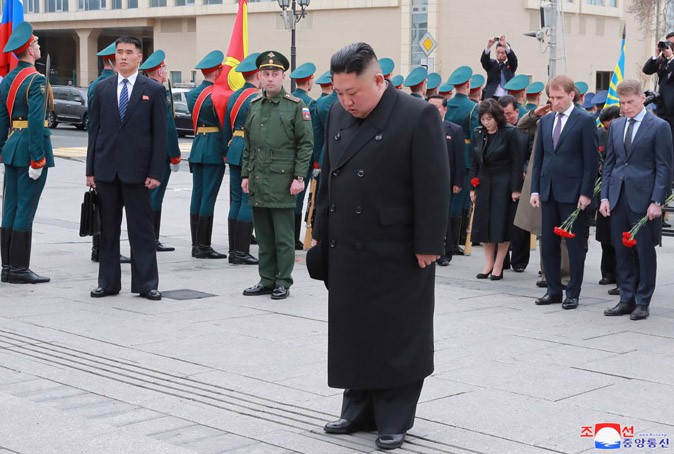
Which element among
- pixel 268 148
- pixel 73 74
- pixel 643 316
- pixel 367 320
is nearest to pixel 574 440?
pixel 367 320

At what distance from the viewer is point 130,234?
9602 mm

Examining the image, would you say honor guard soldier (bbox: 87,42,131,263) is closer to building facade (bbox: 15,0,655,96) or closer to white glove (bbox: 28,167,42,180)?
white glove (bbox: 28,167,42,180)

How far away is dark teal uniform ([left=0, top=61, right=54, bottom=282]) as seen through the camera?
9984mm

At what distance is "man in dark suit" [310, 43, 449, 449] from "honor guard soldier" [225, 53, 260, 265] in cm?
620

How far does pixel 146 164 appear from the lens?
9.43m

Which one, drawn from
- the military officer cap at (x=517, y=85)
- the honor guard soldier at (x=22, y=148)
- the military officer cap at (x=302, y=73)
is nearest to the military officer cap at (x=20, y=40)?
the honor guard soldier at (x=22, y=148)

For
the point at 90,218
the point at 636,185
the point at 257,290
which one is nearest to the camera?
the point at 636,185

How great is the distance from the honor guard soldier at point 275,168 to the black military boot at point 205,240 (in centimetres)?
246

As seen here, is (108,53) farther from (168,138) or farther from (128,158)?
(128,158)

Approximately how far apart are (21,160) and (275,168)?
235 centimetres

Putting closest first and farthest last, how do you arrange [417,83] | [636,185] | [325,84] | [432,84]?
[636,185] < [417,83] < [325,84] < [432,84]

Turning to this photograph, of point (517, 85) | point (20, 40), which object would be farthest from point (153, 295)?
point (517, 85)

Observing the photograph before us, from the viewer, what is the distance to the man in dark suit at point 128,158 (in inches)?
369

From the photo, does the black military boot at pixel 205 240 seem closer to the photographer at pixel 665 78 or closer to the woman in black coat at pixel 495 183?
the woman in black coat at pixel 495 183
